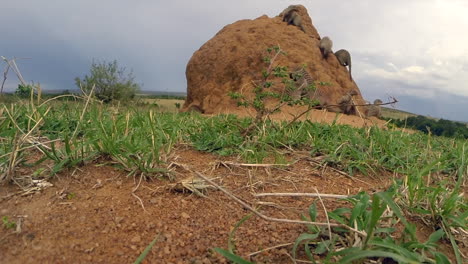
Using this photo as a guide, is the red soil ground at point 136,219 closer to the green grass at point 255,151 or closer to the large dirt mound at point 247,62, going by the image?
the green grass at point 255,151

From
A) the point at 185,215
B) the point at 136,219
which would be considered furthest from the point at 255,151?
the point at 136,219

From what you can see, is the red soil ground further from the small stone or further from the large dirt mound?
the large dirt mound

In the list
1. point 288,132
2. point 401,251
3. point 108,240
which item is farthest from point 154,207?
point 288,132

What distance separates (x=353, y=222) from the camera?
53.2 inches

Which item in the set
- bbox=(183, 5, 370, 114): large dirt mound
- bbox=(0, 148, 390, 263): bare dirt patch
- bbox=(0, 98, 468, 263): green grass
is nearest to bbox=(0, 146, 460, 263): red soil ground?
bbox=(0, 148, 390, 263): bare dirt patch

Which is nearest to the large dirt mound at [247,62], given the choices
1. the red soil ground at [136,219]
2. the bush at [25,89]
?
the bush at [25,89]

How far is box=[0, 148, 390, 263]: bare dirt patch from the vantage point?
49.9 inches

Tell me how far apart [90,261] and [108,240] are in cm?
11

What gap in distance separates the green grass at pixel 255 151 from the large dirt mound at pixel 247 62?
6713 millimetres

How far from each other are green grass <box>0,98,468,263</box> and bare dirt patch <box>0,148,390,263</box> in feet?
0.37

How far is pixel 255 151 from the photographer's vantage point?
7.60 ft

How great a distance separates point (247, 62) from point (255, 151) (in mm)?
8045

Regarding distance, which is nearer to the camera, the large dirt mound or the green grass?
the green grass

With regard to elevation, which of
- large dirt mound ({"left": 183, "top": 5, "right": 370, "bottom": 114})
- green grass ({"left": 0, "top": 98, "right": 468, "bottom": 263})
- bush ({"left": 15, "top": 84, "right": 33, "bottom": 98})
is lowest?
green grass ({"left": 0, "top": 98, "right": 468, "bottom": 263})
